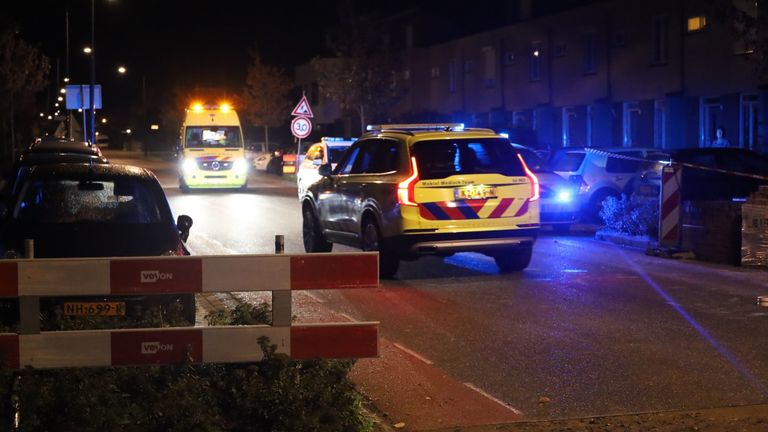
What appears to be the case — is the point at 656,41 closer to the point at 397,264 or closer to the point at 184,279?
the point at 397,264

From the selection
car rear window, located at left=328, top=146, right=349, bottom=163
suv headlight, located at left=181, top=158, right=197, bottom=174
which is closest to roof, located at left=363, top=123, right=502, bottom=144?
car rear window, located at left=328, top=146, right=349, bottom=163

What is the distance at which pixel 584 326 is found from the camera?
10.0 m

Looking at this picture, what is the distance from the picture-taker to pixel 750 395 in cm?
743

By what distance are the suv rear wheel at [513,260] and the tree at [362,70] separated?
108ft

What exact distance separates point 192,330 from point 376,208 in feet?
25.1

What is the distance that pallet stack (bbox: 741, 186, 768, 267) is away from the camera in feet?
46.0

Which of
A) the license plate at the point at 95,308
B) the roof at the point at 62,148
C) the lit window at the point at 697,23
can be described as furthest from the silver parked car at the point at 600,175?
the license plate at the point at 95,308

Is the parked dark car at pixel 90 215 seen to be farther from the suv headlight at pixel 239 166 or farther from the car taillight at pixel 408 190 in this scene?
the suv headlight at pixel 239 166

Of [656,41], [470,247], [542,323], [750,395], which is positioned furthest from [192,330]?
[656,41]

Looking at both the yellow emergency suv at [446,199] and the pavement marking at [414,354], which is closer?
the pavement marking at [414,354]

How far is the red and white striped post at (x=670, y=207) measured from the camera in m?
15.5

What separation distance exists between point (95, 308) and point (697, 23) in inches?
1090

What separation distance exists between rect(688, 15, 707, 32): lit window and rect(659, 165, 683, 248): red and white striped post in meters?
17.4

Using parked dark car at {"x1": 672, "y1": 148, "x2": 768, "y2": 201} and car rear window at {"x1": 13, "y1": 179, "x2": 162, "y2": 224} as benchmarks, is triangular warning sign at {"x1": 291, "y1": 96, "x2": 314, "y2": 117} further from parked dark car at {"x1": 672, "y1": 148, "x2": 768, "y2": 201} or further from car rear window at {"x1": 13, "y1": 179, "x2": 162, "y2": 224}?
car rear window at {"x1": 13, "y1": 179, "x2": 162, "y2": 224}
